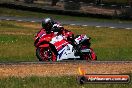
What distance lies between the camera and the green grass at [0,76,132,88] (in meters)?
10.4

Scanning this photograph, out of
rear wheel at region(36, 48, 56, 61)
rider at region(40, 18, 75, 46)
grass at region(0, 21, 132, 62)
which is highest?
rider at region(40, 18, 75, 46)

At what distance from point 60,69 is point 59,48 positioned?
324 cm

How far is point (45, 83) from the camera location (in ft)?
35.3

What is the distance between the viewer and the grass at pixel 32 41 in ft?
71.2

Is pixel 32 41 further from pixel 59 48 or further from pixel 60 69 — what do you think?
pixel 60 69

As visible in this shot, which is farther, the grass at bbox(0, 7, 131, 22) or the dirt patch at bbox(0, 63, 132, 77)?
the grass at bbox(0, 7, 131, 22)

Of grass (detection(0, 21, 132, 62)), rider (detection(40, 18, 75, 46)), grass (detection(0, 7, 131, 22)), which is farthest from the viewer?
grass (detection(0, 7, 131, 22))

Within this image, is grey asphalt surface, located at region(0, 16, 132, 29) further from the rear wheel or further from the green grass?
the green grass

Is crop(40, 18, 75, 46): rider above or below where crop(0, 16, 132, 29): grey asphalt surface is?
above

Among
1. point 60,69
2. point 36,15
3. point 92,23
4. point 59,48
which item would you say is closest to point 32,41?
point 59,48

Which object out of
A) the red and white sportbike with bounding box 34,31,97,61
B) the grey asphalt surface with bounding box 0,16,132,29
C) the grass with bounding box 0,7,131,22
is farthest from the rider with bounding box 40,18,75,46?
the grass with bounding box 0,7,131,22

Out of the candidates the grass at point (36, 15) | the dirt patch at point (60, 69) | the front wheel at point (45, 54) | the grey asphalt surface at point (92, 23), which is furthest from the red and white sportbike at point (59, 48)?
the grass at point (36, 15)

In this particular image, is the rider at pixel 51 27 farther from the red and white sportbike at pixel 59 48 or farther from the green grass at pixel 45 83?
the green grass at pixel 45 83

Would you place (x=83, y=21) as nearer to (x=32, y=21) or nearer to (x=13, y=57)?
(x=32, y=21)
